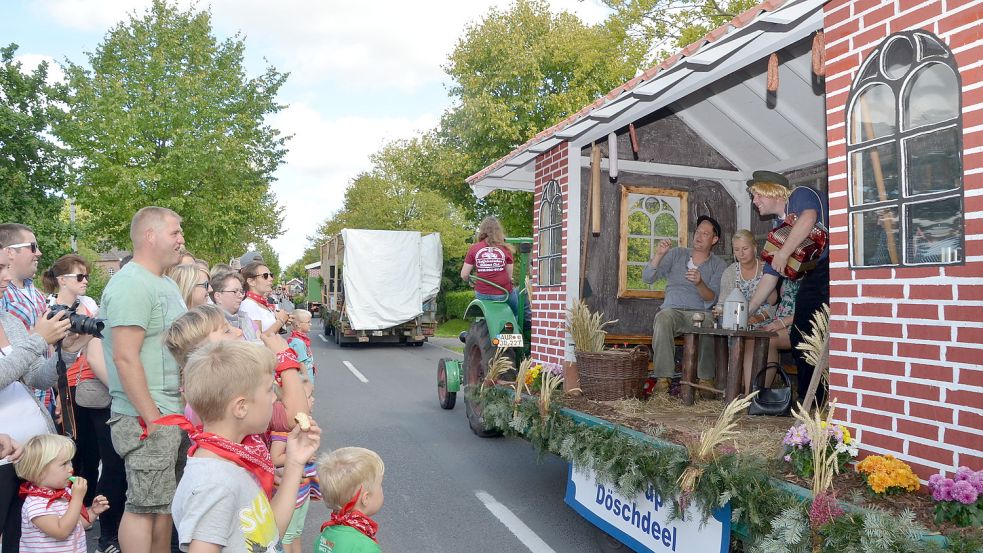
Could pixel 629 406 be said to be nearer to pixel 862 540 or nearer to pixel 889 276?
pixel 889 276

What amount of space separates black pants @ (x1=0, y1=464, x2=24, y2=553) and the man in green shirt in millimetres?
461

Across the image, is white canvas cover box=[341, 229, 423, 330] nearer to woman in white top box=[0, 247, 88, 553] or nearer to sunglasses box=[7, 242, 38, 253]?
sunglasses box=[7, 242, 38, 253]

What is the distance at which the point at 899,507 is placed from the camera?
2.51m

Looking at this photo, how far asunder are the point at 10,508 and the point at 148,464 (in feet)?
2.21

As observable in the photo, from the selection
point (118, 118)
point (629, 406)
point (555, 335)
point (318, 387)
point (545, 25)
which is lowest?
point (318, 387)

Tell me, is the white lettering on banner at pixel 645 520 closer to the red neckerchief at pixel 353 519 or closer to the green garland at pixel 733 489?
the green garland at pixel 733 489

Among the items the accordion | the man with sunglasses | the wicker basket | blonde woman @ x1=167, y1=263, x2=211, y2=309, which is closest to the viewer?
the man with sunglasses

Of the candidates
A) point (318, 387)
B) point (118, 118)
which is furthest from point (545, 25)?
point (318, 387)

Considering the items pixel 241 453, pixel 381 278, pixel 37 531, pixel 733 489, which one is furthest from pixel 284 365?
pixel 381 278

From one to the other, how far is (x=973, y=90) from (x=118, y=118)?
19606 millimetres

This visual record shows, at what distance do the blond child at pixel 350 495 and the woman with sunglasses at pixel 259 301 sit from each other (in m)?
2.89

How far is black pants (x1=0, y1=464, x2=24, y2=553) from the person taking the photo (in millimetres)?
3154

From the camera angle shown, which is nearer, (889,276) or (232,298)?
(889,276)

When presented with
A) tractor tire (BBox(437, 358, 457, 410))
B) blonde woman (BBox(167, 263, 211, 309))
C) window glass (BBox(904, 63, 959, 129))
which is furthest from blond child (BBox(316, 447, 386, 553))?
tractor tire (BBox(437, 358, 457, 410))
